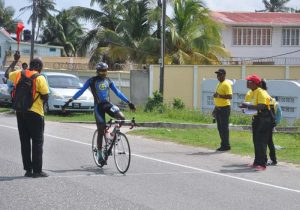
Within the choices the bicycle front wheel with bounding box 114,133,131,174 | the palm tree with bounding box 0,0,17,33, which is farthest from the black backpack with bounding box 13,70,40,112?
the palm tree with bounding box 0,0,17,33

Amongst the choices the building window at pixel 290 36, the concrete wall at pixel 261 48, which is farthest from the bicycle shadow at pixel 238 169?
the building window at pixel 290 36

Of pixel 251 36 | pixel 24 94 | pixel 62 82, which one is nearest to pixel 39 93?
pixel 24 94

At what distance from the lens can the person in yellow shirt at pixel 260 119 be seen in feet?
36.4

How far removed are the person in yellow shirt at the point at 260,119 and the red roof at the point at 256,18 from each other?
115 ft

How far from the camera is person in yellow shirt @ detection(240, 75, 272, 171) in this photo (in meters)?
11.1

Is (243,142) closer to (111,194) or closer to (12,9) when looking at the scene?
(111,194)

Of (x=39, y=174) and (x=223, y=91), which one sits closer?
(x=39, y=174)

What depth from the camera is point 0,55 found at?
62438mm

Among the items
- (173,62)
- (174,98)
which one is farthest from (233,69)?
(173,62)

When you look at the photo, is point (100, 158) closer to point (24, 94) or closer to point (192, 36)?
point (24, 94)

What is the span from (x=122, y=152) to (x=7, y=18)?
74689 mm

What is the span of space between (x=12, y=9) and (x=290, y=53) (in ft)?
156

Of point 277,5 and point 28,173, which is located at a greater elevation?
point 277,5

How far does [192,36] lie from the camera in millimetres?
33812
